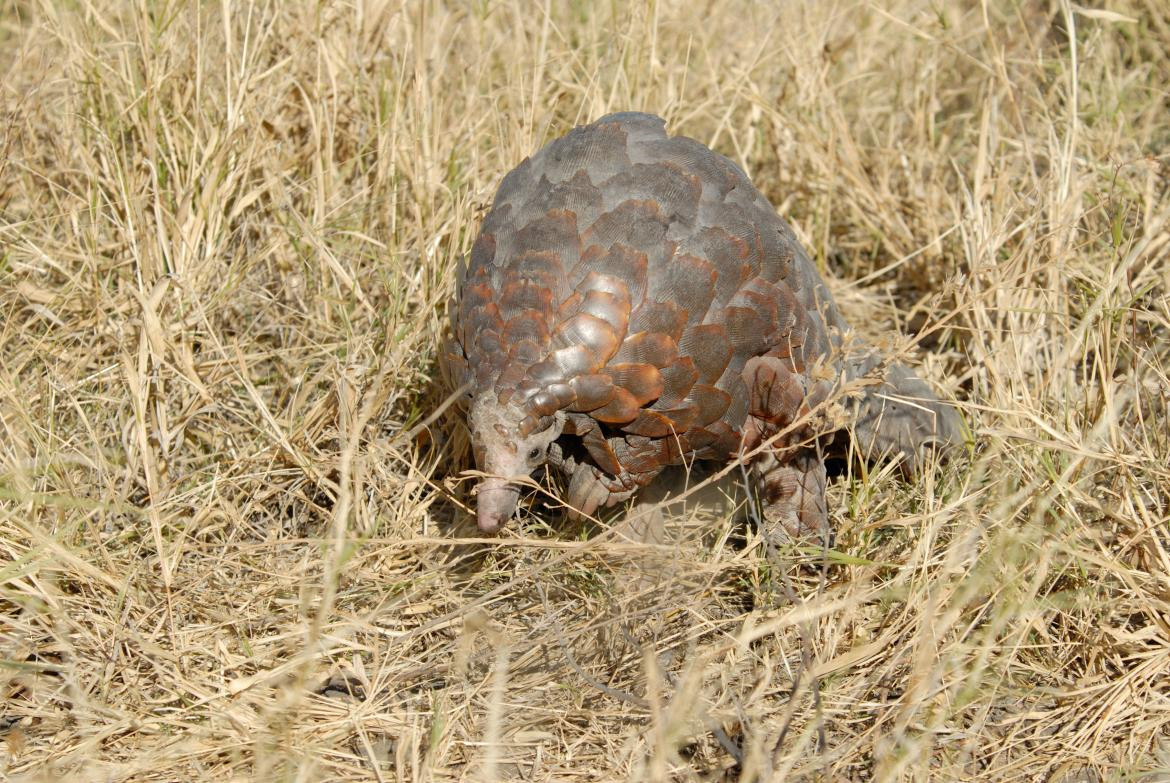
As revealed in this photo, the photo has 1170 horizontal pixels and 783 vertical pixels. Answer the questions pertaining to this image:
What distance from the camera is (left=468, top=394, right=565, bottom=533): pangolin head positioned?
2176 millimetres

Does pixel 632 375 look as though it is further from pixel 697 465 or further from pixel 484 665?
pixel 484 665

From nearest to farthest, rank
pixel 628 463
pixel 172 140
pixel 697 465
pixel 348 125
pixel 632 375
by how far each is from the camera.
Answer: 1. pixel 632 375
2. pixel 628 463
3. pixel 697 465
4. pixel 172 140
5. pixel 348 125

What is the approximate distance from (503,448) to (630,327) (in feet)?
1.18

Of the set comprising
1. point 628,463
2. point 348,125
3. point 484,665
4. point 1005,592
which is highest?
point 348,125

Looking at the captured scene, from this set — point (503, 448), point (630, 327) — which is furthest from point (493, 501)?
point (630, 327)

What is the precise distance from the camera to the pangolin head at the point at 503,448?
218cm

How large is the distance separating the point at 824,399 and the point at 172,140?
188 cm

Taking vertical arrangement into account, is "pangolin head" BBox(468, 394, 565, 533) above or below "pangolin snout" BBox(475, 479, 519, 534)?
above

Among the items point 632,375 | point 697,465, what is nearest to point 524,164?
point 632,375

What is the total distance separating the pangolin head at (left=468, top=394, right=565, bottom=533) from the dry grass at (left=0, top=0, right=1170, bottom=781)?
151 mm

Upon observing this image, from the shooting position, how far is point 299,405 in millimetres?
2775

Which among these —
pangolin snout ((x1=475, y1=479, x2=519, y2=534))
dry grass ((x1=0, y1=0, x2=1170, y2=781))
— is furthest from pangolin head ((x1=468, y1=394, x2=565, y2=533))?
dry grass ((x1=0, y1=0, x2=1170, y2=781))

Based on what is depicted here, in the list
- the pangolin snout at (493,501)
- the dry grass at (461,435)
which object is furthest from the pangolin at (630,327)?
the dry grass at (461,435)

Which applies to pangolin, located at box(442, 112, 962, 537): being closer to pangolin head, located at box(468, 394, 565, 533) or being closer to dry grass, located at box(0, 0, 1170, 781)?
pangolin head, located at box(468, 394, 565, 533)
